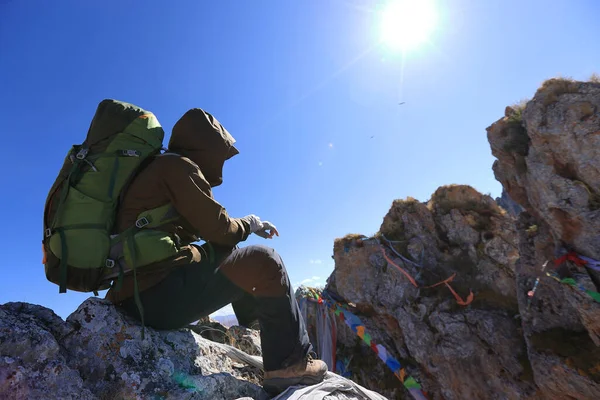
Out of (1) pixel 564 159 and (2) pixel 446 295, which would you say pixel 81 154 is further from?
(2) pixel 446 295

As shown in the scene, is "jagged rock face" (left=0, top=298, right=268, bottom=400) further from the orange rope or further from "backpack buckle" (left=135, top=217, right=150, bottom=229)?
the orange rope

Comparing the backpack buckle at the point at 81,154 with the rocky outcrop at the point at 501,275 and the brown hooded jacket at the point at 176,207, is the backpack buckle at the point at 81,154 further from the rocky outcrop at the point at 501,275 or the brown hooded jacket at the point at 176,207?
the rocky outcrop at the point at 501,275

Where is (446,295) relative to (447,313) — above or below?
above

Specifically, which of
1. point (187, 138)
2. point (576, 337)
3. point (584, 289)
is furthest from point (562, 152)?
point (187, 138)

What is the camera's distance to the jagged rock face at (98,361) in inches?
80.7

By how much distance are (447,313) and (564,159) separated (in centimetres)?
761

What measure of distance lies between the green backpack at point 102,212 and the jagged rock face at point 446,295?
45.7ft

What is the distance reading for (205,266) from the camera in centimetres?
296

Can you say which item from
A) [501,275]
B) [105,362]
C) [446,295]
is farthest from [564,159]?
[105,362]

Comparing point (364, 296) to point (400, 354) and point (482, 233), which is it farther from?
point (482, 233)

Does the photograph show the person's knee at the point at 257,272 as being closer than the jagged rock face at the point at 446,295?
Yes

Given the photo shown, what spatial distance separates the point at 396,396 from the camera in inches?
535

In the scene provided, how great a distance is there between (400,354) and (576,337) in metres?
6.68

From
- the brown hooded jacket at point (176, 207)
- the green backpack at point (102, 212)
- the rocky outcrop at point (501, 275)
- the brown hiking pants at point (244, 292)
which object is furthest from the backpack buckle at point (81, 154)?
the rocky outcrop at point (501, 275)
